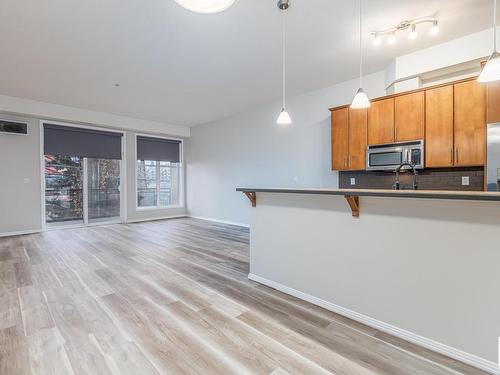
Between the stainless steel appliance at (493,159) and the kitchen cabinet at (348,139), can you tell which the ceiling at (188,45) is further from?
the stainless steel appliance at (493,159)

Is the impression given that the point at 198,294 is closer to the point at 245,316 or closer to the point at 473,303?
the point at 245,316

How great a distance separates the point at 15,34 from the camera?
305cm

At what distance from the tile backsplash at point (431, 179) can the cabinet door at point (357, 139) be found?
1.10ft

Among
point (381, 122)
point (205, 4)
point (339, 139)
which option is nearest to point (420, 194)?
point (205, 4)

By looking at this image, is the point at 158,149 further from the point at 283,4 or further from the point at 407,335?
the point at 407,335

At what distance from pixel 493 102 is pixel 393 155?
1.15 m

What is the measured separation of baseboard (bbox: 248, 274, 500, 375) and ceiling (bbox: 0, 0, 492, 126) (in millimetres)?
2969

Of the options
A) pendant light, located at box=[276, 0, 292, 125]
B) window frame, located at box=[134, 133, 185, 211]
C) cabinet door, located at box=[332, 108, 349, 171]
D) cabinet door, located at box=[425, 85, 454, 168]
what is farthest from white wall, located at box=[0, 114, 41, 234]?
cabinet door, located at box=[425, 85, 454, 168]

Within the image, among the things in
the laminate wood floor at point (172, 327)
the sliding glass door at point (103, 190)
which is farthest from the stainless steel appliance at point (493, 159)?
the sliding glass door at point (103, 190)

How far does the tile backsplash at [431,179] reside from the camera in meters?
3.30

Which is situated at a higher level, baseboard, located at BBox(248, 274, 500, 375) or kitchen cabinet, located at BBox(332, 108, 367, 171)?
kitchen cabinet, located at BBox(332, 108, 367, 171)

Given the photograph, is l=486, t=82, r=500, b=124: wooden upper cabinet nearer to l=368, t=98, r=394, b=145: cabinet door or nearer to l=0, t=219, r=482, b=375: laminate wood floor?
l=368, t=98, r=394, b=145: cabinet door

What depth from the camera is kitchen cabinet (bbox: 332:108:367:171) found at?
3982mm

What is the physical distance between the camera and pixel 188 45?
10.9 ft
